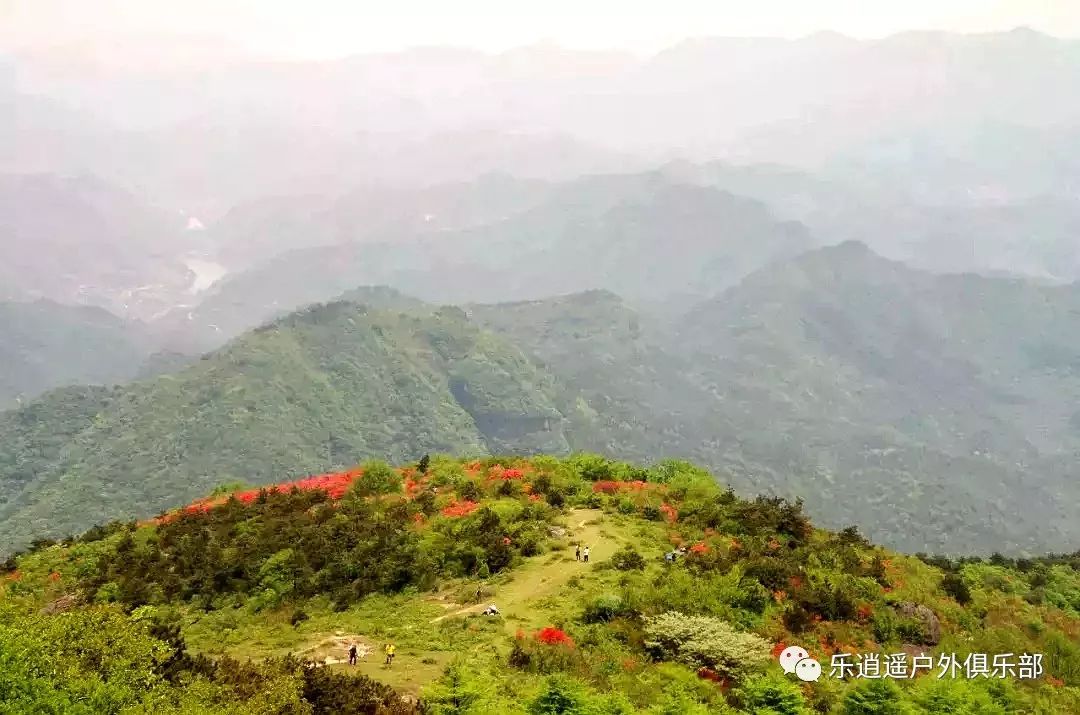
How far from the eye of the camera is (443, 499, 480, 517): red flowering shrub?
3400cm

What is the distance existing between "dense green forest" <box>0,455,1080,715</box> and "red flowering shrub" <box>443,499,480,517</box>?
1.11ft

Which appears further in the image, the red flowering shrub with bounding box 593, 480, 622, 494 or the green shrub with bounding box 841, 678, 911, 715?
the red flowering shrub with bounding box 593, 480, 622, 494

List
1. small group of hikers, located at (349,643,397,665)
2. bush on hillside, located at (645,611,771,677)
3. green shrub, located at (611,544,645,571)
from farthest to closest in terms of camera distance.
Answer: green shrub, located at (611,544,645,571) → small group of hikers, located at (349,643,397,665) → bush on hillside, located at (645,611,771,677)

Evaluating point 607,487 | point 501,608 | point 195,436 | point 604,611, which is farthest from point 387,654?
point 195,436

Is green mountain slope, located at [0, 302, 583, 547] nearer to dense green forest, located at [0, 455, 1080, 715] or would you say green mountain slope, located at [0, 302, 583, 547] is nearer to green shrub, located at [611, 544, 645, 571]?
dense green forest, located at [0, 455, 1080, 715]

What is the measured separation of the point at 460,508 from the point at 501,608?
381 inches

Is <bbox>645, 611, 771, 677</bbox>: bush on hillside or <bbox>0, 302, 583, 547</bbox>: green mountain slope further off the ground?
<bbox>645, 611, 771, 677</bbox>: bush on hillside

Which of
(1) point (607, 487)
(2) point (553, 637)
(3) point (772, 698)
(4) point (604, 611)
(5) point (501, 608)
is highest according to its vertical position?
(3) point (772, 698)

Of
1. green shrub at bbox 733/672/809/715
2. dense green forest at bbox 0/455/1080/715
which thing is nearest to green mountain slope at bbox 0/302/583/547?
dense green forest at bbox 0/455/1080/715

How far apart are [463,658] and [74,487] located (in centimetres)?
14416

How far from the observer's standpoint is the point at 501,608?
83.9 feet

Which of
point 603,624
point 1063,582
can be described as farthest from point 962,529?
point 603,624

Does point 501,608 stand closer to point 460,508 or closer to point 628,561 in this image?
point 628,561

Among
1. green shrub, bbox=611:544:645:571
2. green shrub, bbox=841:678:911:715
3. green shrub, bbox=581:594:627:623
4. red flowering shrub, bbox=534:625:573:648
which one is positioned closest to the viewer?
green shrub, bbox=841:678:911:715
